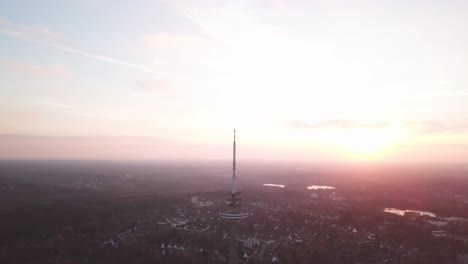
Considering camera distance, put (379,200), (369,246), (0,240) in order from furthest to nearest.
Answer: (379,200)
(0,240)
(369,246)

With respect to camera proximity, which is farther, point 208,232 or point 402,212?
point 402,212

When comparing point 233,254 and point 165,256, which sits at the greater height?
point 233,254

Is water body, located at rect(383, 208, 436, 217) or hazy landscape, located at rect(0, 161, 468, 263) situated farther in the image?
water body, located at rect(383, 208, 436, 217)

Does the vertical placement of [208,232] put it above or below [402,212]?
above

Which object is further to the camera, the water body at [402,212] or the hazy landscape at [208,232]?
the water body at [402,212]

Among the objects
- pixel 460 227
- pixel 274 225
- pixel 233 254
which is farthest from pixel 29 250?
pixel 460 227

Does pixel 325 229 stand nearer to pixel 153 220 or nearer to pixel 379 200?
pixel 153 220

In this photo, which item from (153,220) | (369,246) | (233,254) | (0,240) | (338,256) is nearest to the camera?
(233,254)

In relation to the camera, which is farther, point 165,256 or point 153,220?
point 153,220

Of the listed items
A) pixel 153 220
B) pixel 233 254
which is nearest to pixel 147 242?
pixel 153 220
